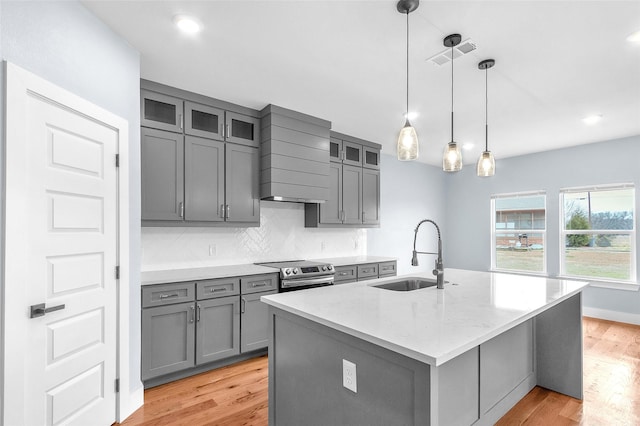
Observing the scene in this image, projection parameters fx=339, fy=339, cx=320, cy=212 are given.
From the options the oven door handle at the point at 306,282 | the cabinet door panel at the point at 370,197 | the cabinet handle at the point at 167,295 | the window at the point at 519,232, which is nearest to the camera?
the cabinet handle at the point at 167,295

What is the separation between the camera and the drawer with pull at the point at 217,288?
2951 millimetres

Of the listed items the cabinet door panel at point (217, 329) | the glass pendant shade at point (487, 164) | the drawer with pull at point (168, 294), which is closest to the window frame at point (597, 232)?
the glass pendant shade at point (487, 164)

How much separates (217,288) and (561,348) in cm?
288

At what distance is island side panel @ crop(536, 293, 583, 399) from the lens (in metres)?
2.61

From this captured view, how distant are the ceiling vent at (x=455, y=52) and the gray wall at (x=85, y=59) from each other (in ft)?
7.10

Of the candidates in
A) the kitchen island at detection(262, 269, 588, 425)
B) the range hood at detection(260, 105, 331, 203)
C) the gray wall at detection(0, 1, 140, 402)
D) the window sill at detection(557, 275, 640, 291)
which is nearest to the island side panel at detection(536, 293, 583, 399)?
the kitchen island at detection(262, 269, 588, 425)

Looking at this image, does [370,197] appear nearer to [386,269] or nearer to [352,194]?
[352,194]

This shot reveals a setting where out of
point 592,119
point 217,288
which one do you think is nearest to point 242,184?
point 217,288

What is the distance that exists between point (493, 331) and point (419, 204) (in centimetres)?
501

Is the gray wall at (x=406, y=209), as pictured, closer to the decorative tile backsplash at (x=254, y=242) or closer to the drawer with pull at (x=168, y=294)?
the decorative tile backsplash at (x=254, y=242)

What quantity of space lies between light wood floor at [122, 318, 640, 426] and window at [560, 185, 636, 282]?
6.40ft

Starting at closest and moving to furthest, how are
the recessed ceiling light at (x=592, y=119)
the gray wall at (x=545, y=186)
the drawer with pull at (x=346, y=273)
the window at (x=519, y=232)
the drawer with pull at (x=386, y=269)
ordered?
1. the recessed ceiling light at (x=592, y=119)
2. the drawer with pull at (x=346, y=273)
3. the drawer with pull at (x=386, y=269)
4. the gray wall at (x=545, y=186)
5. the window at (x=519, y=232)

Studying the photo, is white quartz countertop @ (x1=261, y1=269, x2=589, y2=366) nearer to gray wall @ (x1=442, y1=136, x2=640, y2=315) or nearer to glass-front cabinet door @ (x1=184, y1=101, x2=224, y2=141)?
glass-front cabinet door @ (x1=184, y1=101, x2=224, y2=141)

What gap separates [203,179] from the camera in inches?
129
